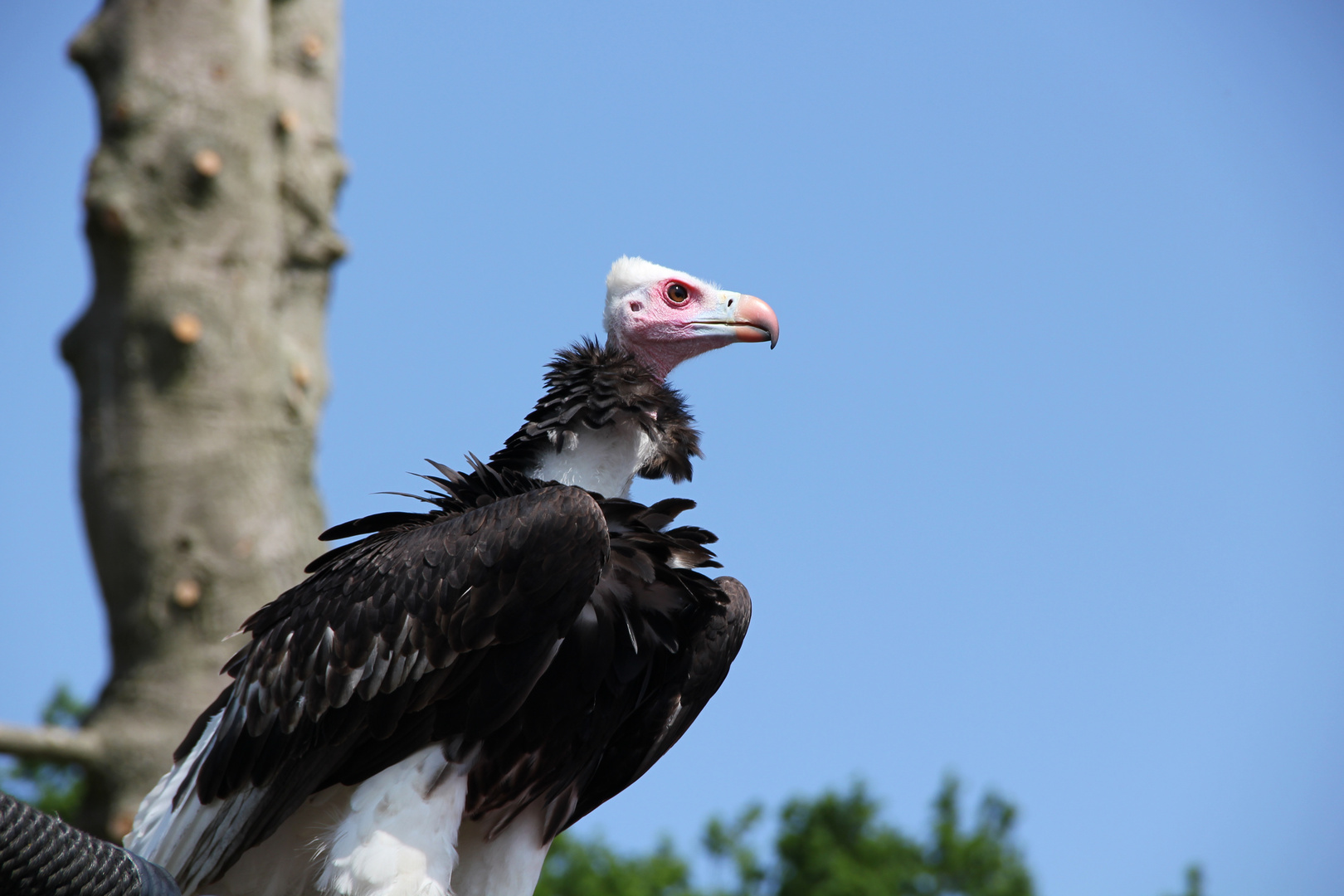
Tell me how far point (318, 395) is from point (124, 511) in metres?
1.45

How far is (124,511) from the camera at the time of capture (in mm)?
7367

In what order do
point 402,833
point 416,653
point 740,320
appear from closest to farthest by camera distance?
point 402,833 < point 416,653 < point 740,320

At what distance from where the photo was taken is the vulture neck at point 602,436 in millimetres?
4898

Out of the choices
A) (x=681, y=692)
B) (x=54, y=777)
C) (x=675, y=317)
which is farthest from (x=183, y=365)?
(x=54, y=777)

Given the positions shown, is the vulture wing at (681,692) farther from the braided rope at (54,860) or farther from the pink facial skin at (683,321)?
the braided rope at (54,860)

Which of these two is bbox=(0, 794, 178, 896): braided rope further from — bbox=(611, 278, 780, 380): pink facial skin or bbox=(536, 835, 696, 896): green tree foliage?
bbox=(536, 835, 696, 896): green tree foliage

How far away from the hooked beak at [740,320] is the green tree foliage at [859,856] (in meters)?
32.6

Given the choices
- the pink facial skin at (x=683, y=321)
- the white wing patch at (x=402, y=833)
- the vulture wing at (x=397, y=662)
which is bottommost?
the white wing patch at (x=402, y=833)

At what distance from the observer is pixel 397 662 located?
4.32 meters

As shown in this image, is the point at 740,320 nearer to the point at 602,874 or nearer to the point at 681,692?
the point at 681,692

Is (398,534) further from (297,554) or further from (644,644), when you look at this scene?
(297,554)

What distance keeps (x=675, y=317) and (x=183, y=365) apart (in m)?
3.47

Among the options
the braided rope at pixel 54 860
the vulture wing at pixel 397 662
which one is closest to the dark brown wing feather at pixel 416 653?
the vulture wing at pixel 397 662

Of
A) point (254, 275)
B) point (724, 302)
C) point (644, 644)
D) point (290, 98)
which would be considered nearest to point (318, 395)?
point (254, 275)
